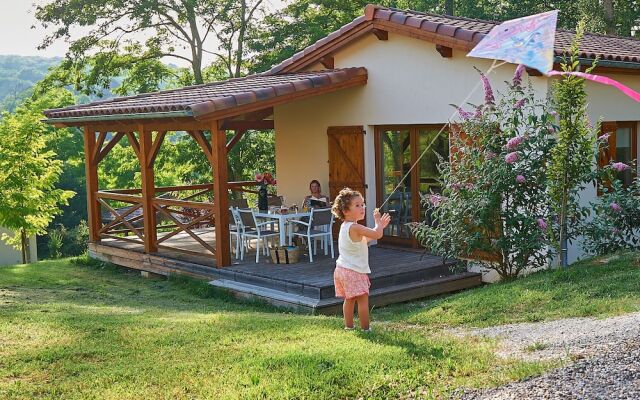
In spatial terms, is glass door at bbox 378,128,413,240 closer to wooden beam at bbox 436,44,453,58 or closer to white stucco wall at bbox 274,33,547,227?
white stucco wall at bbox 274,33,547,227

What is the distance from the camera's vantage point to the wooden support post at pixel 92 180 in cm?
1511

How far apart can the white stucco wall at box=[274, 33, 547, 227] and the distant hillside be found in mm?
109511

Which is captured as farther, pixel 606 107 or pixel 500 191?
pixel 606 107

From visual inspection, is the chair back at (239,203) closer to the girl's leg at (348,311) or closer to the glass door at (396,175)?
the glass door at (396,175)

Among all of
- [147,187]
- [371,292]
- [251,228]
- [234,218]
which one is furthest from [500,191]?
[147,187]

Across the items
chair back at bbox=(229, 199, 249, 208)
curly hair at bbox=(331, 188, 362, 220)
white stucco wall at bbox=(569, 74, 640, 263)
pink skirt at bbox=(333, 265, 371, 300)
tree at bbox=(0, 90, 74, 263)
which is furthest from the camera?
tree at bbox=(0, 90, 74, 263)

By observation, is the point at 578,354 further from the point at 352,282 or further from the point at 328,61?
the point at 328,61

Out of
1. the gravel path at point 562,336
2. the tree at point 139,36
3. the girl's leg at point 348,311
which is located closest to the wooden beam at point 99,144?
the girl's leg at point 348,311

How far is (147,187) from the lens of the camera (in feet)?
43.6

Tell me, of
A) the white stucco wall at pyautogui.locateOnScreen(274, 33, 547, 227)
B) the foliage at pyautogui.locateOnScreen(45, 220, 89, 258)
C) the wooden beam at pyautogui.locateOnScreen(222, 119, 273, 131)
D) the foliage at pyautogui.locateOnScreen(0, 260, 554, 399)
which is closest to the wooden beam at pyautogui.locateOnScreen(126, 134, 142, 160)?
the wooden beam at pyautogui.locateOnScreen(222, 119, 273, 131)

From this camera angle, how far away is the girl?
678cm

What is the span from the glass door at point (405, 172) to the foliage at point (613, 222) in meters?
2.75

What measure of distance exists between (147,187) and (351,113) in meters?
3.69

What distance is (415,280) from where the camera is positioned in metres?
10.8
